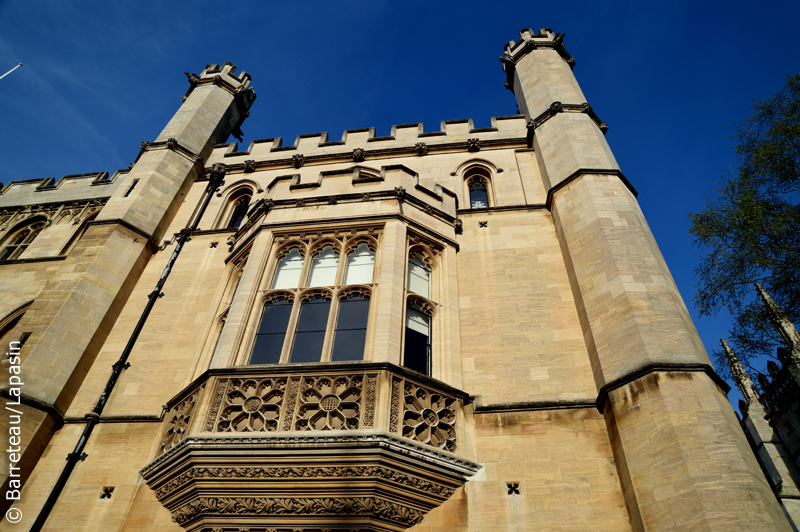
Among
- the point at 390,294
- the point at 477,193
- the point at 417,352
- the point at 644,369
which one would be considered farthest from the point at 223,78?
the point at 644,369

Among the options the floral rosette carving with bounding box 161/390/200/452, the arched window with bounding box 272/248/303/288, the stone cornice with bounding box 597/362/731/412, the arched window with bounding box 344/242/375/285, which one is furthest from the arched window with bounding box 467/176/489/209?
the floral rosette carving with bounding box 161/390/200/452

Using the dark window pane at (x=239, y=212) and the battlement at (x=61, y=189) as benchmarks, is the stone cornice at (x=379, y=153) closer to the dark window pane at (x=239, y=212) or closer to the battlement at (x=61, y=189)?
the dark window pane at (x=239, y=212)

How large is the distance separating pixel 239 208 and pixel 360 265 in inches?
232

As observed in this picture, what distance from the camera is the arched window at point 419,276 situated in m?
8.70

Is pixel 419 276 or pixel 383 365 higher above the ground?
pixel 419 276

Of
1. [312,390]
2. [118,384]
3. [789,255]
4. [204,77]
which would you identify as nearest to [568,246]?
[789,255]

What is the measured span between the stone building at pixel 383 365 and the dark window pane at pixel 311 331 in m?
0.03

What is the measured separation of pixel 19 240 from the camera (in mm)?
14555

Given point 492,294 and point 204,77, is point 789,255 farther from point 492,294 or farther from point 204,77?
point 204,77

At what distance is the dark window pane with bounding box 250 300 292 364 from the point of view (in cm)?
754

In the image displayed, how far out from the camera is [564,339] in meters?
8.00

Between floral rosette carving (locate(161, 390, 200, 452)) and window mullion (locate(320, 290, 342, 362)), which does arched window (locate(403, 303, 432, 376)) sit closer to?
window mullion (locate(320, 290, 342, 362))

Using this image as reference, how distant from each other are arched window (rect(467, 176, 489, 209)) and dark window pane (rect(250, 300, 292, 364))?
5305 millimetres

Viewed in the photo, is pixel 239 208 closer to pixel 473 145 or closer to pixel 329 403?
pixel 473 145
